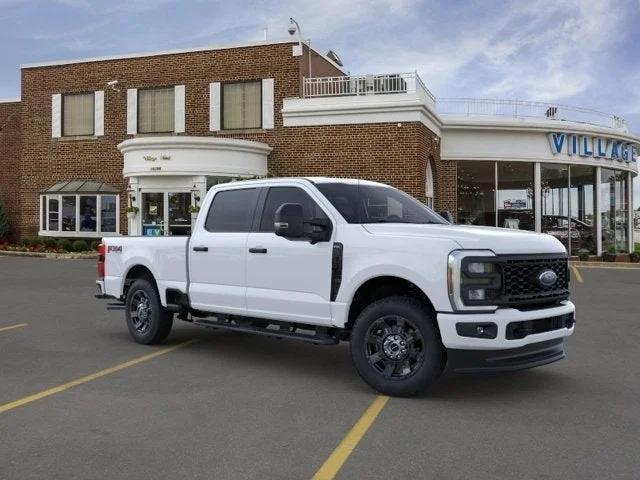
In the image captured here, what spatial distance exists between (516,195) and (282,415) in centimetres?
2090

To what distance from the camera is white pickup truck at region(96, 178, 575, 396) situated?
545 centimetres

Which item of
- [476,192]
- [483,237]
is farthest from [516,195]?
[483,237]

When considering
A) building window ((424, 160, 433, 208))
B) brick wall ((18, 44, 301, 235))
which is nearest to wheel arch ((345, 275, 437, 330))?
building window ((424, 160, 433, 208))

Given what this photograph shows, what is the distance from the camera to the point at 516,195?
24469 mm

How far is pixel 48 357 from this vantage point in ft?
24.8

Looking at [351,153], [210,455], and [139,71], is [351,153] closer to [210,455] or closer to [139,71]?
[139,71]

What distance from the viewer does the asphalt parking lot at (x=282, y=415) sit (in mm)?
4195

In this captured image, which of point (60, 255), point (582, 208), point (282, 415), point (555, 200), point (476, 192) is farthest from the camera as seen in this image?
point (582, 208)

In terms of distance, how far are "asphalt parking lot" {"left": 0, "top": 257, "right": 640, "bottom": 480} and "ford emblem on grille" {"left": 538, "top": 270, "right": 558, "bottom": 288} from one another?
1.02 metres

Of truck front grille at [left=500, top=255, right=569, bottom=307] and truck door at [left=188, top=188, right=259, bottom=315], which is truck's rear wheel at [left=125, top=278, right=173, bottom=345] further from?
truck front grille at [left=500, top=255, right=569, bottom=307]

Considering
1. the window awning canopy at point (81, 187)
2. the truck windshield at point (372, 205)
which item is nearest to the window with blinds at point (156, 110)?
the window awning canopy at point (81, 187)

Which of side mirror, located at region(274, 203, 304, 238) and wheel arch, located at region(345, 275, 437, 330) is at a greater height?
side mirror, located at region(274, 203, 304, 238)

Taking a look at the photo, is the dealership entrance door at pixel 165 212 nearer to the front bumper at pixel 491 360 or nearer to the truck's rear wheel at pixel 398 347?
the truck's rear wheel at pixel 398 347

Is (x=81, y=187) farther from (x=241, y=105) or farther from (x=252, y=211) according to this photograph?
(x=252, y=211)
